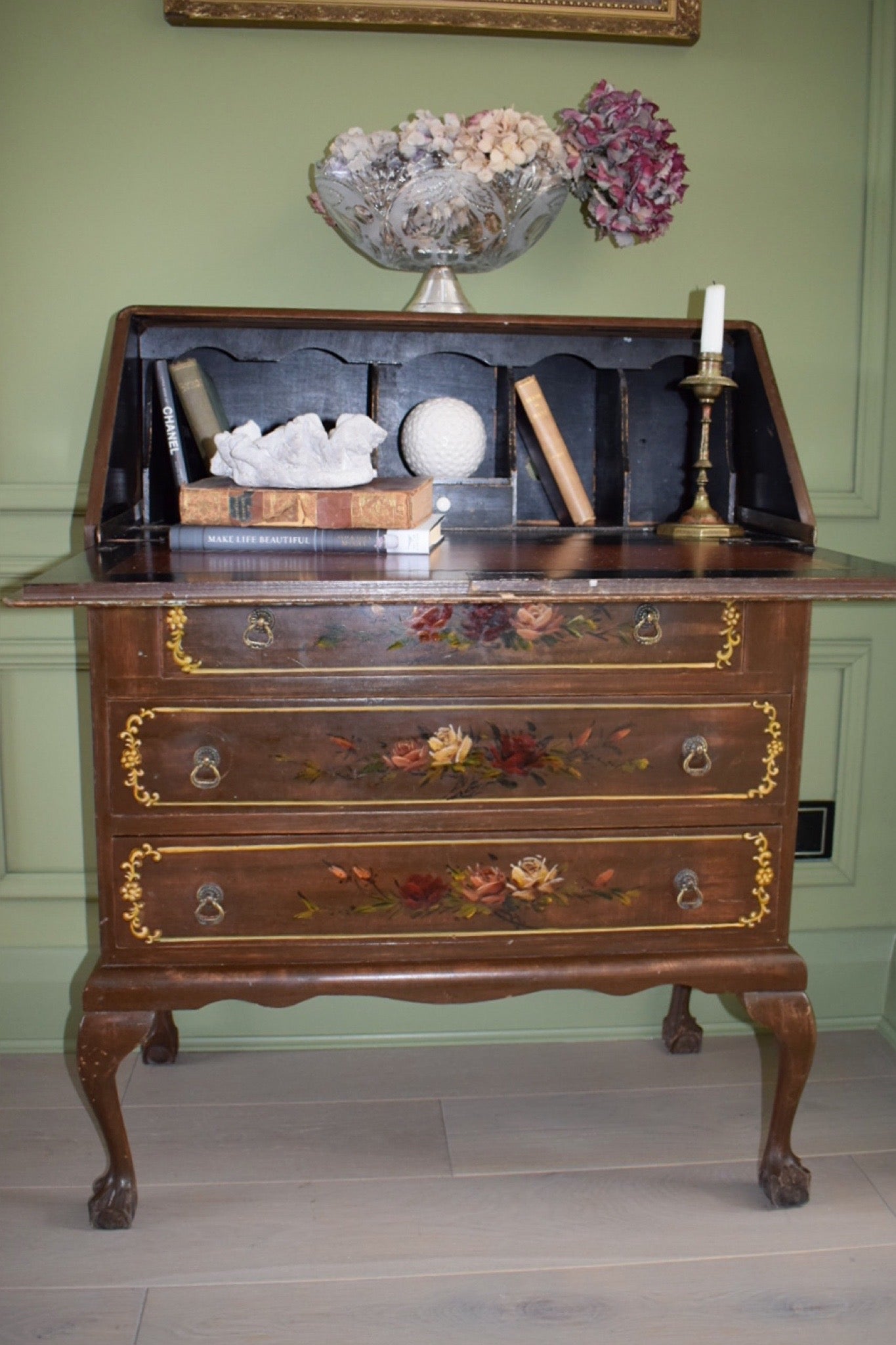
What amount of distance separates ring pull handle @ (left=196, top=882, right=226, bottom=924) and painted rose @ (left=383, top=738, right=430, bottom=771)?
28cm

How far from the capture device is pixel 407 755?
1.48m

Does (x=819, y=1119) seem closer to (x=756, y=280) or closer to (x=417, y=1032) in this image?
(x=417, y=1032)

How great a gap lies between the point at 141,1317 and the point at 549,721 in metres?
0.92

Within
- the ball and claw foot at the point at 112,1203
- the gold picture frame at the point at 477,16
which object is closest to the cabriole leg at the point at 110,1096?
the ball and claw foot at the point at 112,1203

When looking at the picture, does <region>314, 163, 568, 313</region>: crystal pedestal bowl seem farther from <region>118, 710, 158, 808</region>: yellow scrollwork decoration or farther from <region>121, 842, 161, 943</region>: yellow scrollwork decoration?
<region>121, 842, 161, 943</region>: yellow scrollwork decoration

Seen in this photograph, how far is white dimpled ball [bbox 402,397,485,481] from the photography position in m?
1.81

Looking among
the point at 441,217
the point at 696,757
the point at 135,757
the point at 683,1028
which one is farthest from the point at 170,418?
the point at 683,1028

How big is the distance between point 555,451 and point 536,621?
504 mm

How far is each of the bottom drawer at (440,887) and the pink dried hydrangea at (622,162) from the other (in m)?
0.98

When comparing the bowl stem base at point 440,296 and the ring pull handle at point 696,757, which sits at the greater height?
the bowl stem base at point 440,296

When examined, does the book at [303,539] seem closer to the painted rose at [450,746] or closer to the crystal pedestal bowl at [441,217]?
the painted rose at [450,746]

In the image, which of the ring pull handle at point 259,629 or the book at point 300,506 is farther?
the book at point 300,506

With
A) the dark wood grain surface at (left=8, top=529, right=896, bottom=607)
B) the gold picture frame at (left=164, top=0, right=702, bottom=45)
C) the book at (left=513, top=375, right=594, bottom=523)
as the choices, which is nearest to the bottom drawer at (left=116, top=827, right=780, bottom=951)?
the dark wood grain surface at (left=8, top=529, right=896, bottom=607)

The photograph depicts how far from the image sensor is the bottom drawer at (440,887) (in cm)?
149
